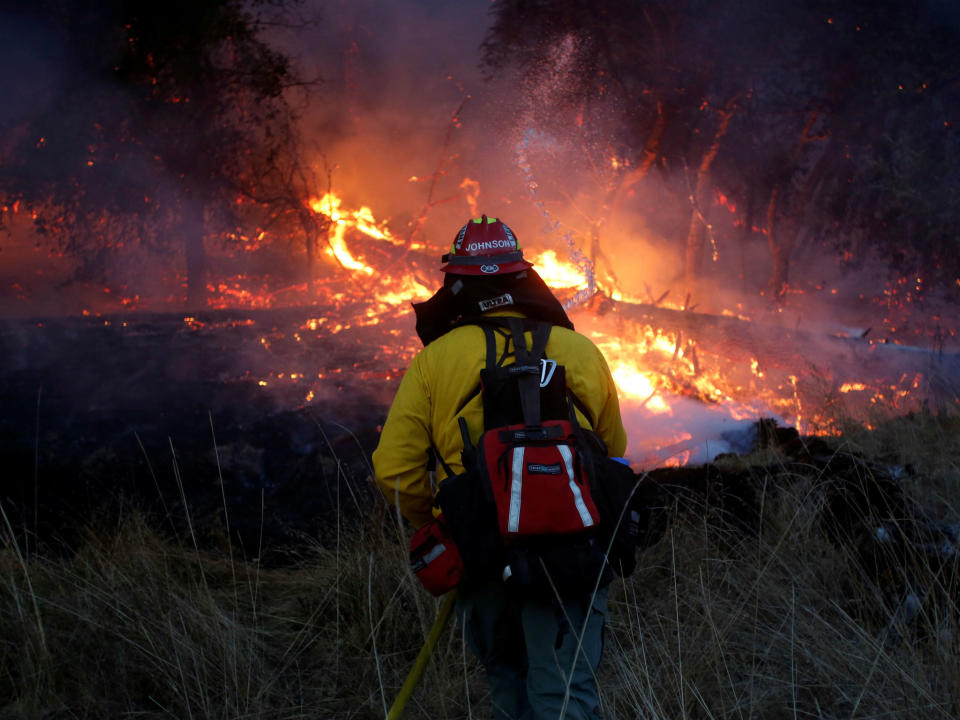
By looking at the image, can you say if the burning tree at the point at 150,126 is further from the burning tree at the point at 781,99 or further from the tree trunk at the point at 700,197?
the tree trunk at the point at 700,197

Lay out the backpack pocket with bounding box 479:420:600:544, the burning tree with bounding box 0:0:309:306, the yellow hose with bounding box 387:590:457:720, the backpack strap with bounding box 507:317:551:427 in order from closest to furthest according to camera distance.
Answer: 1. the backpack pocket with bounding box 479:420:600:544
2. the backpack strap with bounding box 507:317:551:427
3. the yellow hose with bounding box 387:590:457:720
4. the burning tree with bounding box 0:0:309:306

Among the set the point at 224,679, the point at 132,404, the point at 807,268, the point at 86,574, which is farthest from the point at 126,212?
the point at 807,268

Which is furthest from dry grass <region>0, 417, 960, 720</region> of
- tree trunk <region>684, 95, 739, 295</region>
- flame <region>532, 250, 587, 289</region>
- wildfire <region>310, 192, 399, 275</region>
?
tree trunk <region>684, 95, 739, 295</region>

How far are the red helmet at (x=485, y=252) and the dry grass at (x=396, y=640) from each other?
1.16 m

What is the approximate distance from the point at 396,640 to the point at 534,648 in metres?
1.21

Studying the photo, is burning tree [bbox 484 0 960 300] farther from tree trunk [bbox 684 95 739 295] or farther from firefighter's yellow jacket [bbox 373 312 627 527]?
firefighter's yellow jacket [bbox 373 312 627 527]

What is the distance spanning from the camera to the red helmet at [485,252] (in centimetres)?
224

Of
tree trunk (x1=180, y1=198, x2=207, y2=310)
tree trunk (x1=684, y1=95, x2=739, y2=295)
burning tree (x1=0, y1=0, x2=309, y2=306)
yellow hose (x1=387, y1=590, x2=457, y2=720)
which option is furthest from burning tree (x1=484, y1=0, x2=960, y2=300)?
yellow hose (x1=387, y1=590, x2=457, y2=720)

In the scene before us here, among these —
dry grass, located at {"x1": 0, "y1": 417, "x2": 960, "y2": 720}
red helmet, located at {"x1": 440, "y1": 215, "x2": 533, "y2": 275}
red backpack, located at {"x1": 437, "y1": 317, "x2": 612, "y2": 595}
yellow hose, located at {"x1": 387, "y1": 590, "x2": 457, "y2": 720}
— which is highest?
red helmet, located at {"x1": 440, "y1": 215, "x2": 533, "y2": 275}

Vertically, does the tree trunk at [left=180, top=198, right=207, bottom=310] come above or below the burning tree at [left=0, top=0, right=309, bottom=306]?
below

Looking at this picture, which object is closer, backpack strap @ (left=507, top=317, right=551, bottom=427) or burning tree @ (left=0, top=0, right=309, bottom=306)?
backpack strap @ (left=507, top=317, right=551, bottom=427)

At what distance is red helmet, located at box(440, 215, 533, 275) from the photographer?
2242 millimetres

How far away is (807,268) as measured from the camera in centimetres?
1830

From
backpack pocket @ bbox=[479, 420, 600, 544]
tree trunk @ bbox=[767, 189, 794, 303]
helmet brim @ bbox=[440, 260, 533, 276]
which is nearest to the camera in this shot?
backpack pocket @ bbox=[479, 420, 600, 544]
